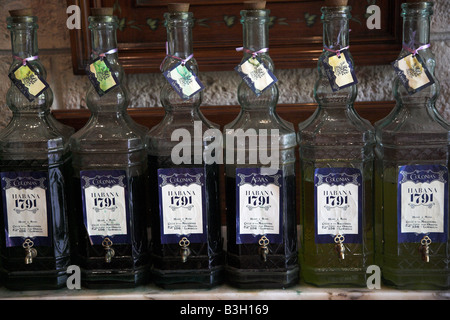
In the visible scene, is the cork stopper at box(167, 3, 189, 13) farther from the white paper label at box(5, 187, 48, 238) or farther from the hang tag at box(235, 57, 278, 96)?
the white paper label at box(5, 187, 48, 238)

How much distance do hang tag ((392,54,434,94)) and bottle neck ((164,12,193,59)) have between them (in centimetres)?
41

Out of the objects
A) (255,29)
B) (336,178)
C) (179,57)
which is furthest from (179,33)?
(336,178)

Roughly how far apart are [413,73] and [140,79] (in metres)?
0.68

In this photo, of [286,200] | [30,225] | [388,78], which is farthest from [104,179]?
[388,78]

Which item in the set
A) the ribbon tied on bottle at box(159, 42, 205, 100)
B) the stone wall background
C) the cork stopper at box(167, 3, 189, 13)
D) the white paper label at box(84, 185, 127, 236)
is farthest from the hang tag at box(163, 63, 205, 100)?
the stone wall background

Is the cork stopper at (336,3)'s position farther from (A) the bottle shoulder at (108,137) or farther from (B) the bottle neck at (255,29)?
(A) the bottle shoulder at (108,137)

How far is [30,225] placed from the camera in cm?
114

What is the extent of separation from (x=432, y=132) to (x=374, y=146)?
0.11 metres

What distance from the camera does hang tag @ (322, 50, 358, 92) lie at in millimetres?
1070

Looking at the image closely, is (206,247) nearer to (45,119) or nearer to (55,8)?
(45,119)

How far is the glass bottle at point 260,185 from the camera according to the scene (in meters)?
1.08

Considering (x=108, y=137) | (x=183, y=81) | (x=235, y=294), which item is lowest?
(x=235, y=294)

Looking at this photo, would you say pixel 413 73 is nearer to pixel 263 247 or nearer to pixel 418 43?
pixel 418 43

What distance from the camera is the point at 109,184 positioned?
3.63 feet
